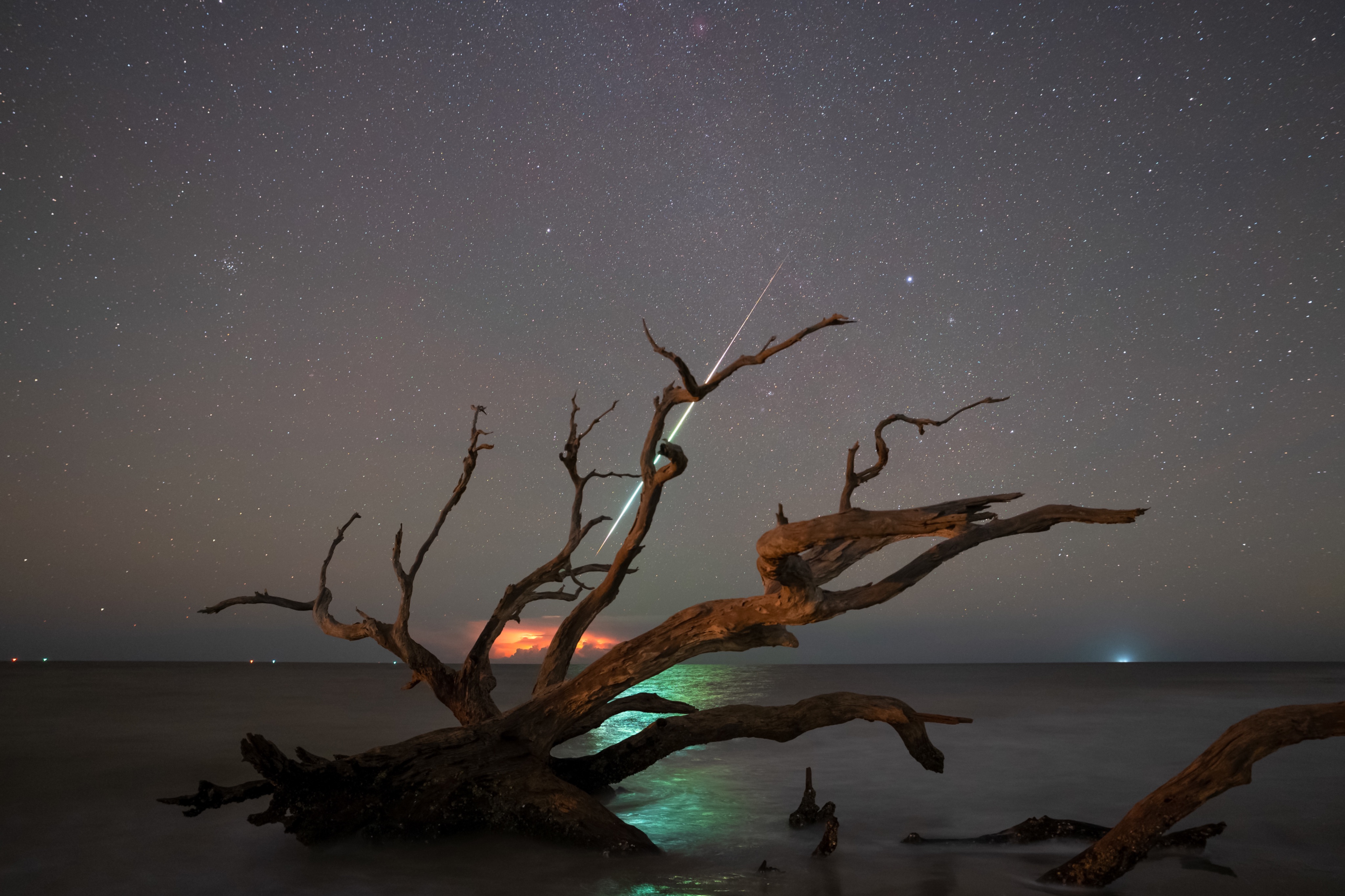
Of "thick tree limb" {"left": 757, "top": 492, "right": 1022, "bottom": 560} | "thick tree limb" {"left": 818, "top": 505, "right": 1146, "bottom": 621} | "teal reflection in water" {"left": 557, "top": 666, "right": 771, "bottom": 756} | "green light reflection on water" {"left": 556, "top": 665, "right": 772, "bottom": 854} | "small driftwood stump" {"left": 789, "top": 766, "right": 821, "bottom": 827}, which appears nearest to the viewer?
"thick tree limb" {"left": 757, "top": 492, "right": 1022, "bottom": 560}

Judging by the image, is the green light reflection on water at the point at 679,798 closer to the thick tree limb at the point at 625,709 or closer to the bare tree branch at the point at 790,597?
the thick tree limb at the point at 625,709

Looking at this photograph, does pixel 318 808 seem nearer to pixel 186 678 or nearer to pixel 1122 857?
pixel 1122 857

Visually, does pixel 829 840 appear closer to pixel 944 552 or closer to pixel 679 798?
pixel 944 552

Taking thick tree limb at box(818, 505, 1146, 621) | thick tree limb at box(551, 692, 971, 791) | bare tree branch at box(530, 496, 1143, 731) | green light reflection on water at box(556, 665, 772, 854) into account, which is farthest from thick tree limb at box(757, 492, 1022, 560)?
green light reflection on water at box(556, 665, 772, 854)

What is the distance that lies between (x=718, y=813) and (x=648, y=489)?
4.97 meters

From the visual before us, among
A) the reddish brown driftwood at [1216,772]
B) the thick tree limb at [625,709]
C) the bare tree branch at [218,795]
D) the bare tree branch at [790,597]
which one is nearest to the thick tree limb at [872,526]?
the bare tree branch at [790,597]

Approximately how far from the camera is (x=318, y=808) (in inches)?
285

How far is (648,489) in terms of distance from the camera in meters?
7.52

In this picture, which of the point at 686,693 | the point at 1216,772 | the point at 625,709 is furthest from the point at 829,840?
the point at 686,693

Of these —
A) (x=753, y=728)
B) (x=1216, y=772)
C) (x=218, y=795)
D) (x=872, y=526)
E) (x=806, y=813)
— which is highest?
(x=872, y=526)

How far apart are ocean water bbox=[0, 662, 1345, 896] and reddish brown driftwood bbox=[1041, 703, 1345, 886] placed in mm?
829

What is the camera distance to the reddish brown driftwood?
17.7 feet

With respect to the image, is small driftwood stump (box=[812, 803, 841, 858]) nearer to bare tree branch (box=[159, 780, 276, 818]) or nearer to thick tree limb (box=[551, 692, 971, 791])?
thick tree limb (box=[551, 692, 971, 791])

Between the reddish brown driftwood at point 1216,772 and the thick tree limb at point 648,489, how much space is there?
3.89 metres
